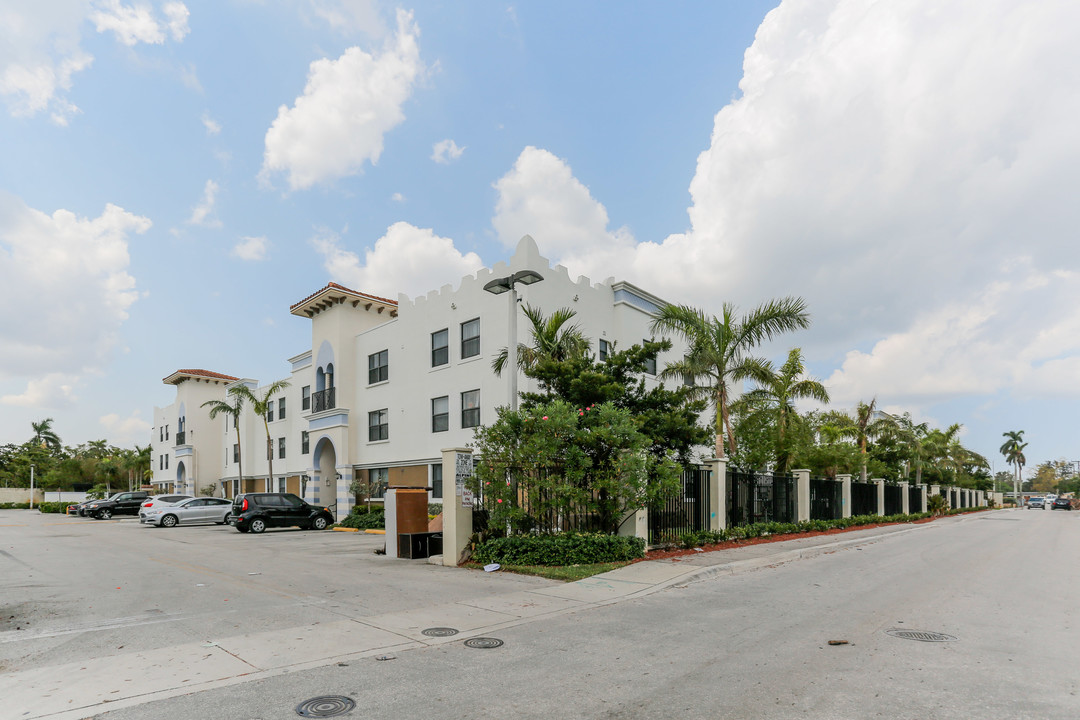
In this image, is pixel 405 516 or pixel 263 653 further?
pixel 405 516

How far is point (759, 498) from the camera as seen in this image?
69.3 feet

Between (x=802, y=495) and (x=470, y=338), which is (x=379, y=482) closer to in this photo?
(x=470, y=338)

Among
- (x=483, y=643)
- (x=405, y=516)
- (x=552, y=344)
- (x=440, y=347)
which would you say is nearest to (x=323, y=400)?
(x=440, y=347)

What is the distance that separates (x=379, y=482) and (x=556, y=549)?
18344mm

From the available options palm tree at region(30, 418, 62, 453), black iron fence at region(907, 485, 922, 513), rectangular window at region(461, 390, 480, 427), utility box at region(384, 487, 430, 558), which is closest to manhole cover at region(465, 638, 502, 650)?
utility box at region(384, 487, 430, 558)

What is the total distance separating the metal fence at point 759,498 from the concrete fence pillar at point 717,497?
0.75m

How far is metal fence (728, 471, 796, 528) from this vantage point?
1945 centimetres

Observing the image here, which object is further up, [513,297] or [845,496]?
[513,297]

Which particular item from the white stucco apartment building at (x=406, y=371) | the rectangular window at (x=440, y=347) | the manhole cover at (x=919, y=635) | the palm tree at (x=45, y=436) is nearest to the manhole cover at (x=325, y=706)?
the manhole cover at (x=919, y=635)

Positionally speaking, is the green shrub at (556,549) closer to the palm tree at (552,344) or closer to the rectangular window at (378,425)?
the palm tree at (552,344)

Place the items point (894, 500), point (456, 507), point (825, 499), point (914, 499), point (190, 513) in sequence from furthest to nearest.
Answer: point (914, 499), point (894, 500), point (190, 513), point (825, 499), point (456, 507)

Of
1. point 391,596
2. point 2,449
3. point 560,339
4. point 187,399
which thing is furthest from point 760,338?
point 2,449

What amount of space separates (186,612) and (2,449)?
341 feet

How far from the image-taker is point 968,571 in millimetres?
13445
